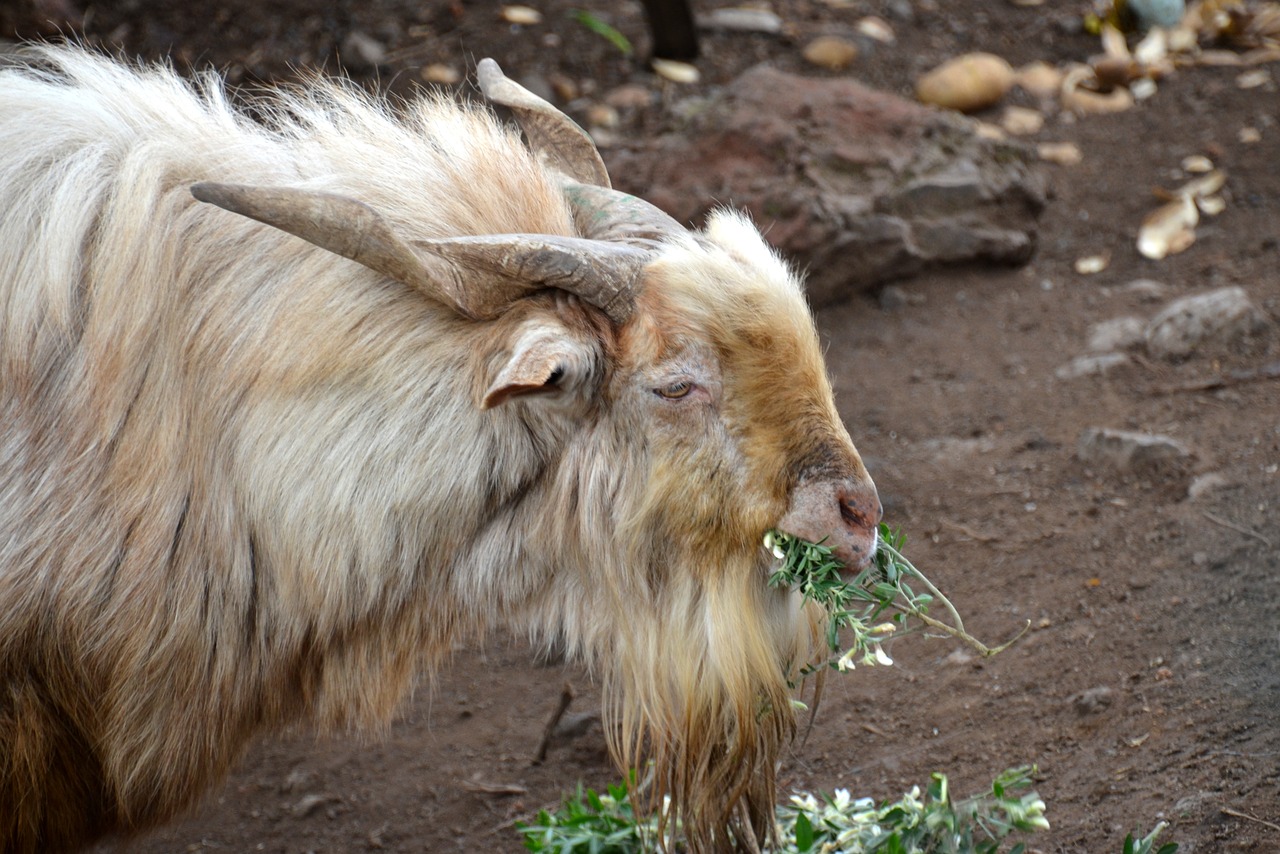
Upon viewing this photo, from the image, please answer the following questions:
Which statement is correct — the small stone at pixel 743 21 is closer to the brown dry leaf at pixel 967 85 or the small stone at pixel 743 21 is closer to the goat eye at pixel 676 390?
the brown dry leaf at pixel 967 85

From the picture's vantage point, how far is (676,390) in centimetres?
271

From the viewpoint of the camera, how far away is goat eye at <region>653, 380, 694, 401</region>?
2.71m

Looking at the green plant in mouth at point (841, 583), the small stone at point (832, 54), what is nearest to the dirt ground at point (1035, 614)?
the green plant in mouth at point (841, 583)

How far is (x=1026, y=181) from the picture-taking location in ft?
21.4

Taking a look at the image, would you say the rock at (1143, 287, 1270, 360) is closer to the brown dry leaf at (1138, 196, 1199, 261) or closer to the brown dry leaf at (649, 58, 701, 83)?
the brown dry leaf at (1138, 196, 1199, 261)

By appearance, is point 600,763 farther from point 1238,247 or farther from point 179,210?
point 1238,247

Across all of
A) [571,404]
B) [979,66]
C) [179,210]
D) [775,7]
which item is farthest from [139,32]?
[571,404]

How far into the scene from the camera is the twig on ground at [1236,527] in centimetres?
A: 408

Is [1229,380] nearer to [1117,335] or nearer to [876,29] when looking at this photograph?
[1117,335]

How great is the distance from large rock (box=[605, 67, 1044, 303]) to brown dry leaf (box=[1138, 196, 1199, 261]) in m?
0.62

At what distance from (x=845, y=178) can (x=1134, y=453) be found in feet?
7.06

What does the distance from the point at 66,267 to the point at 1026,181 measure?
4970 mm

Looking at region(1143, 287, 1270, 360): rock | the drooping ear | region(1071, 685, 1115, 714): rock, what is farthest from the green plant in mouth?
region(1143, 287, 1270, 360): rock

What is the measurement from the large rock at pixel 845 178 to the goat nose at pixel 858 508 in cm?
340
